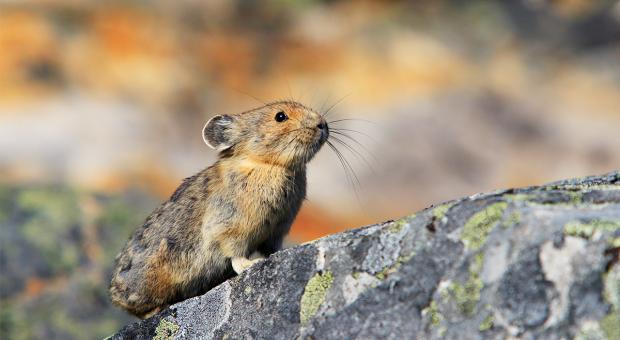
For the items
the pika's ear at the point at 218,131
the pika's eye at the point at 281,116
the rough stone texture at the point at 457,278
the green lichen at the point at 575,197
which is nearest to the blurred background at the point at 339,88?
the pika's ear at the point at 218,131

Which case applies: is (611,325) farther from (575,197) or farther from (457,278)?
(575,197)

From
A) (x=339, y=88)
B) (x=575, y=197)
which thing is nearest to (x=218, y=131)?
(x=575, y=197)

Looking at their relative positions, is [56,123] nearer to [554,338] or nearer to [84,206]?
[84,206]

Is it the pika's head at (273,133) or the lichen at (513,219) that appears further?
the pika's head at (273,133)

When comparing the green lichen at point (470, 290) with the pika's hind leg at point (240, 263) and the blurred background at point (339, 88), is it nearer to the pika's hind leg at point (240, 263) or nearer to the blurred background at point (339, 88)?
the pika's hind leg at point (240, 263)

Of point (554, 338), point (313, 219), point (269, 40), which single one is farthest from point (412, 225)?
point (269, 40)
